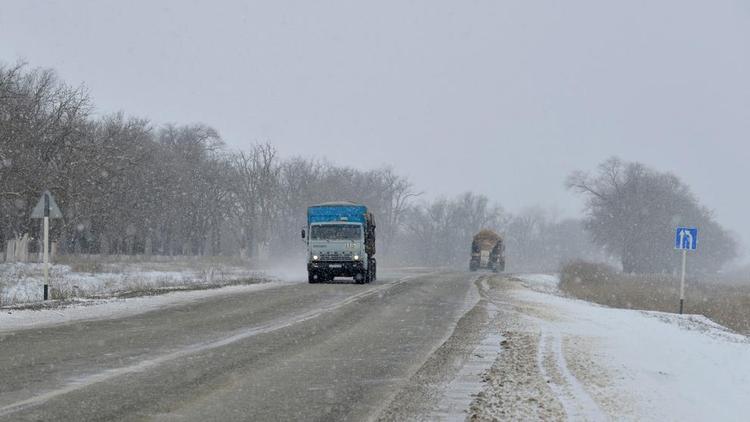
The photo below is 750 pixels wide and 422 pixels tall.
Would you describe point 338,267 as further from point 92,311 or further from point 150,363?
point 150,363

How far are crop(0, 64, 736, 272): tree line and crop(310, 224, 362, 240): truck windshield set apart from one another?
15.5 metres

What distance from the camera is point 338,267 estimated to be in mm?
32219

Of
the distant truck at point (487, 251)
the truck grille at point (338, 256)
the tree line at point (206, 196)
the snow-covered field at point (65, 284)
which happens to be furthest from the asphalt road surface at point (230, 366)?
the distant truck at point (487, 251)

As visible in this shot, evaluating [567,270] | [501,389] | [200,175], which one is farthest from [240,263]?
[501,389]

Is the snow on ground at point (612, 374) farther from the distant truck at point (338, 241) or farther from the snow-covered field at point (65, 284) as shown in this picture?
the distant truck at point (338, 241)

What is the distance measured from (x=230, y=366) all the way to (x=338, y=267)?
22.3m

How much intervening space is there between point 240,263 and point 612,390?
58.1 m

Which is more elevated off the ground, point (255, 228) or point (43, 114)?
point (43, 114)

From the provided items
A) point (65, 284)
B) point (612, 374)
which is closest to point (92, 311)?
point (65, 284)

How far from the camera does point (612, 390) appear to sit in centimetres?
877

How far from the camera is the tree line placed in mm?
42906

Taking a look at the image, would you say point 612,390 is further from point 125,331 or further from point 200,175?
point 200,175

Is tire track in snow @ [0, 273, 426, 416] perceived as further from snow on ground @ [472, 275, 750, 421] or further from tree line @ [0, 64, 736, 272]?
tree line @ [0, 64, 736, 272]

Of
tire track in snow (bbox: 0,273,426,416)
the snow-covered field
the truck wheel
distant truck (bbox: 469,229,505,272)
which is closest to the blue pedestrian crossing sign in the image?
the truck wheel
